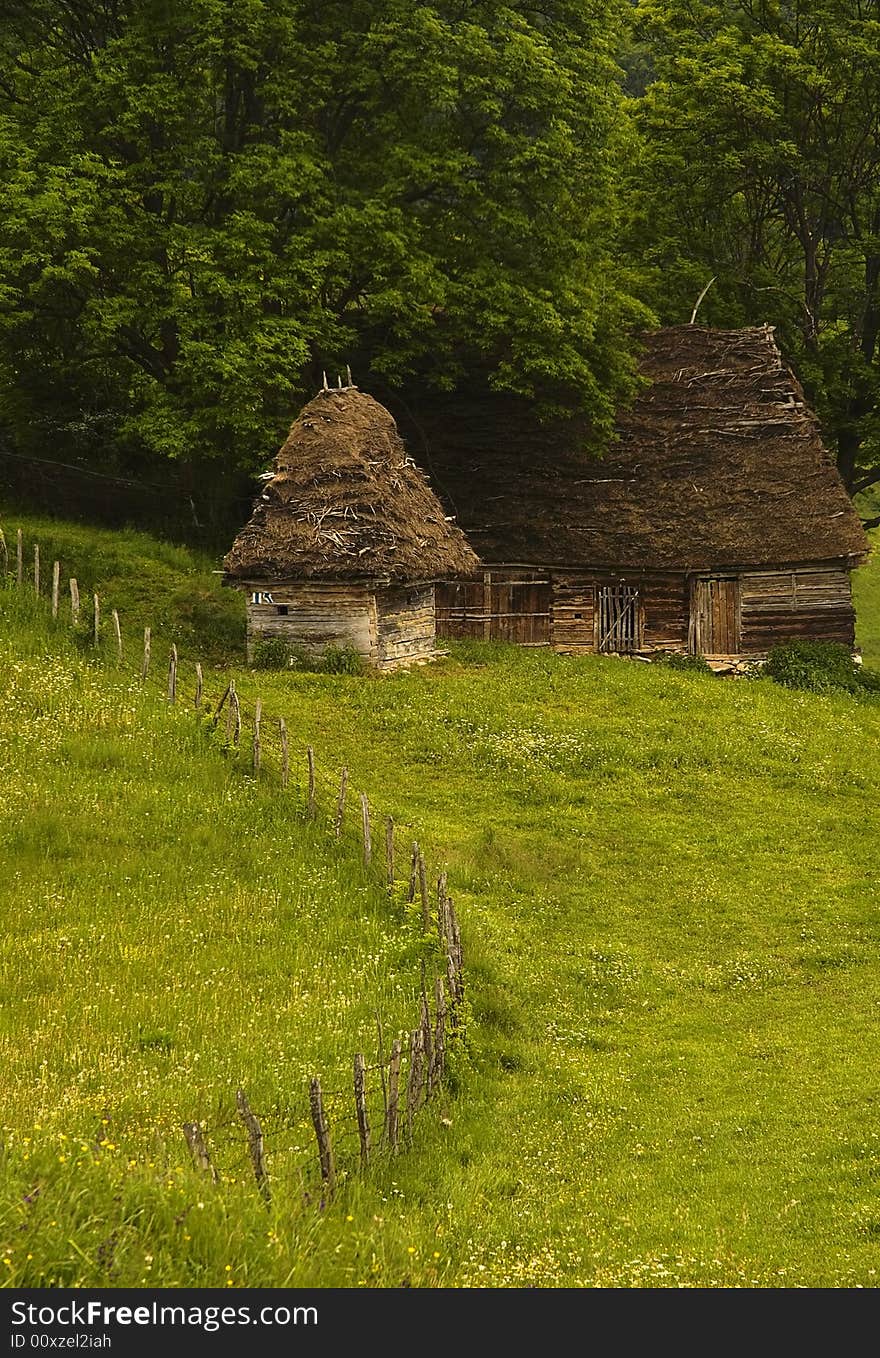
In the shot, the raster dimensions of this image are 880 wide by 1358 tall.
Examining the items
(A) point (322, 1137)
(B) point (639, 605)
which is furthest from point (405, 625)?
(A) point (322, 1137)

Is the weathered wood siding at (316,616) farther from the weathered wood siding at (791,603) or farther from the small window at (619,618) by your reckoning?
the weathered wood siding at (791,603)

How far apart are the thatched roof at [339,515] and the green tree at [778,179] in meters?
14.5

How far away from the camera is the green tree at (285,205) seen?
1072 inches

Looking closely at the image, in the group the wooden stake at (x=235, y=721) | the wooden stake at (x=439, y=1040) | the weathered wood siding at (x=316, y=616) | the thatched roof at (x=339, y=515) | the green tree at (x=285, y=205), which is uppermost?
the green tree at (x=285, y=205)

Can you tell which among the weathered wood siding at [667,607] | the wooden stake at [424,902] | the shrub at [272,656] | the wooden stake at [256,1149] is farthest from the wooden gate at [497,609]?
the wooden stake at [256,1149]

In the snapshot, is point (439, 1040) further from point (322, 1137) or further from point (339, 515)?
point (339, 515)

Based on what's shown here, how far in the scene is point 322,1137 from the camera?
829 centimetres

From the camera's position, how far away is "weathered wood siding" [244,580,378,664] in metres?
26.5

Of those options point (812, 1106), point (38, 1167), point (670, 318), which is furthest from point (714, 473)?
point (38, 1167)

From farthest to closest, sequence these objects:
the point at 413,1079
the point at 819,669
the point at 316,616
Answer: the point at 819,669
the point at 316,616
the point at 413,1079

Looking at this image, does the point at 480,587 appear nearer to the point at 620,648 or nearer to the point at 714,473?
the point at 620,648

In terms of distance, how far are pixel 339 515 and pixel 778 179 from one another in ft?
61.5

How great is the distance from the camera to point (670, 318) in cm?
3978

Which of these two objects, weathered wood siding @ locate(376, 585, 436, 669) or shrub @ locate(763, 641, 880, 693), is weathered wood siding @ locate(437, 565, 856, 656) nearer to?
shrub @ locate(763, 641, 880, 693)
